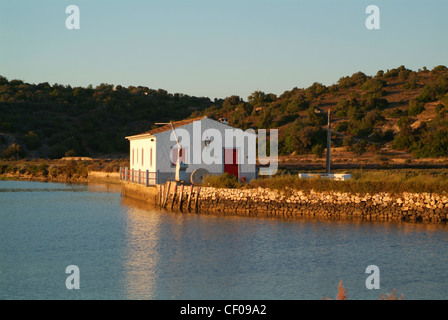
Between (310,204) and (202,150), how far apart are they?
8.72 meters

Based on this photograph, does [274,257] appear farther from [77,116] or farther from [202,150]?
[77,116]

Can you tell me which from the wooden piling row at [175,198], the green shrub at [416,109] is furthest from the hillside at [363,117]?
the wooden piling row at [175,198]

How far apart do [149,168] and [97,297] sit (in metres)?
20.1

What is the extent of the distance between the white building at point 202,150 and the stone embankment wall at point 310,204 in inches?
96.7

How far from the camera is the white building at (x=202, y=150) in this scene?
3155 centimetres

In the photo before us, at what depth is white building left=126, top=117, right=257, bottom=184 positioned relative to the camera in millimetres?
31547

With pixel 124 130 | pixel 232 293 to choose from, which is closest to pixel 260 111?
pixel 124 130

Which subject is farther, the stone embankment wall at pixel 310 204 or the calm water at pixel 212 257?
the stone embankment wall at pixel 310 204

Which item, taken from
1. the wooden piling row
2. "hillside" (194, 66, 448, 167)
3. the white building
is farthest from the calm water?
"hillside" (194, 66, 448, 167)

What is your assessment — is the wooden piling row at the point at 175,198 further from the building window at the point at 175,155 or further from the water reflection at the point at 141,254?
→ the building window at the point at 175,155

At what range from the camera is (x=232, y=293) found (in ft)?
44.3

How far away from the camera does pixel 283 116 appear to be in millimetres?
70062

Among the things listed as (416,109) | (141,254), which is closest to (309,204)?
(141,254)

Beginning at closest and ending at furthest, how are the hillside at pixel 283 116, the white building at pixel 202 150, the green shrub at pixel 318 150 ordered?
1. the white building at pixel 202 150
2. the green shrub at pixel 318 150
3. the hillside at pixel 283 116
